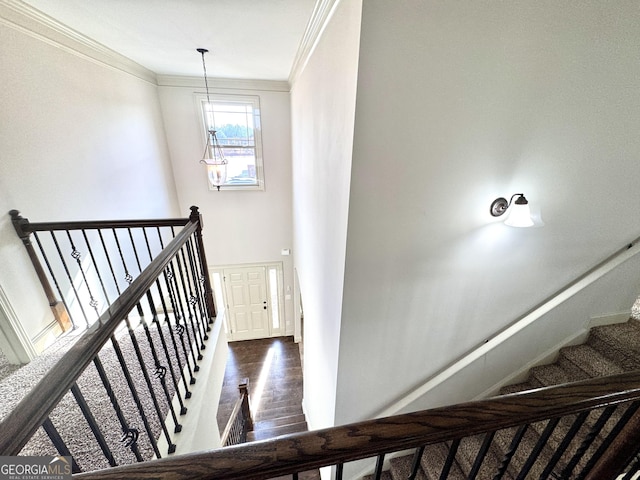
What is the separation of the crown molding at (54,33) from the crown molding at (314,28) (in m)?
1.96

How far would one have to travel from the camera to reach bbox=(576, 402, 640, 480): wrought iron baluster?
2.60 ft

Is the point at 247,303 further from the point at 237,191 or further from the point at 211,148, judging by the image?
the point at 211,148

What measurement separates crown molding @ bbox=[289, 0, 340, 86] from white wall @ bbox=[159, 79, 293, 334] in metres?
1.59

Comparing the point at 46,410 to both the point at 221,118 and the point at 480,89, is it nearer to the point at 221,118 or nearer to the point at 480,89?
the point at 480,89

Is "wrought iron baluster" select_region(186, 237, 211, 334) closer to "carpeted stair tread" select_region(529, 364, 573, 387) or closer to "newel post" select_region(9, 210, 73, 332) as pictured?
"newel post" select_region(9, 210, 73, 332)

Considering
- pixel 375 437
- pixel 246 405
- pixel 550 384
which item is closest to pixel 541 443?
pixel 375 437

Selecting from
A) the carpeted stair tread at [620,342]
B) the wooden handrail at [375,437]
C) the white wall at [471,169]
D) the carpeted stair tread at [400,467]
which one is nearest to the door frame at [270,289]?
the white wall at [471,169]

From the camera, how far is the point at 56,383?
2.14ft

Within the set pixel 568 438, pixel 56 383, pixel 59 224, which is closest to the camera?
pixel 56 383

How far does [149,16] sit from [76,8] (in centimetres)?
48

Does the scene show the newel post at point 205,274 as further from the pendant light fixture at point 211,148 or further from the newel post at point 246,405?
the pendant light fixture at point 211,148

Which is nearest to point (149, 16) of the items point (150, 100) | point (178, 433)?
point (150, 100)

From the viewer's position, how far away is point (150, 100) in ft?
12.2

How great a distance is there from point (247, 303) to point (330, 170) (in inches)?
173
